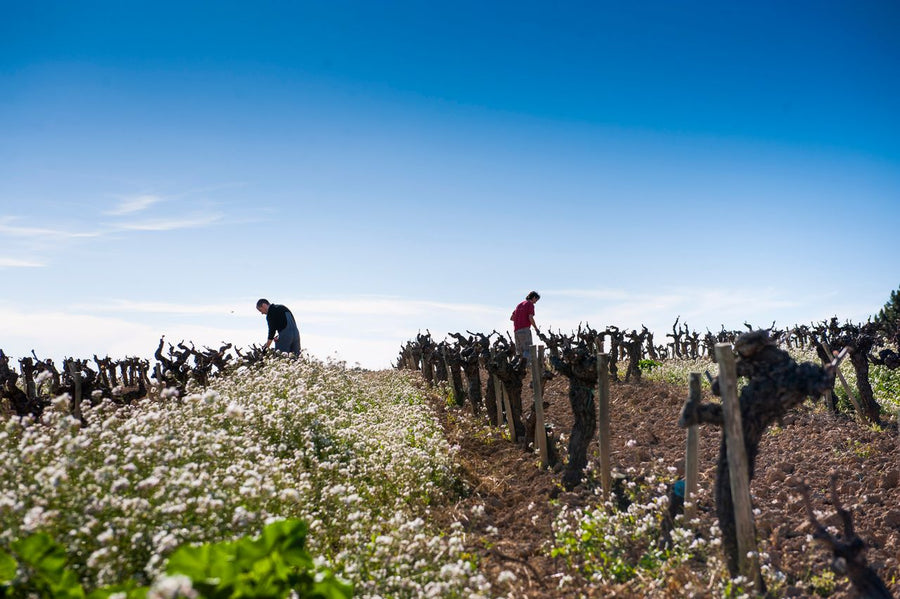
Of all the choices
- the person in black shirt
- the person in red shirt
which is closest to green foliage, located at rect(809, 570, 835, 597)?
the person in red shirt

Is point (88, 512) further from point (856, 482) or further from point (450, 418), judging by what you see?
point (450, 418)

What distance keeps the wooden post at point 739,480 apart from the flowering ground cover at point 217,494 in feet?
6.98

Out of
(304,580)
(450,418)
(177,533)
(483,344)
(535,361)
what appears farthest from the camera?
(483,344)

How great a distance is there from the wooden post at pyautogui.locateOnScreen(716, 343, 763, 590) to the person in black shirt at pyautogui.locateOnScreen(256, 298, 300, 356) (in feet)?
42.0

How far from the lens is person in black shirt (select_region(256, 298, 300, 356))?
16.3 m

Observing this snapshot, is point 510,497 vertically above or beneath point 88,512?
beneath

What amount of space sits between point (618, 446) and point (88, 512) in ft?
28.0

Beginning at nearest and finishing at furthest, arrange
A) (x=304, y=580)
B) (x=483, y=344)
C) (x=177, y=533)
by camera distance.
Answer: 1. (x=304, y=580)
2. (x=177, y=533)
3. (x=483, y=344)

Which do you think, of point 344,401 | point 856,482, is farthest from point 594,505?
point 344,401

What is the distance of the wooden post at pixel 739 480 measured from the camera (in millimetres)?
5176

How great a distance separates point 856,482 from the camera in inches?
329

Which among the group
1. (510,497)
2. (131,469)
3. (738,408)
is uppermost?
(738,408)

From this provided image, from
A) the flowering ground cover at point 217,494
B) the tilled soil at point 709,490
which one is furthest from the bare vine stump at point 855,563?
the flowering ground cover at point 217,494

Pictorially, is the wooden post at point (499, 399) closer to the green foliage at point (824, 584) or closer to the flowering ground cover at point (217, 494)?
the flowering ground cover at point (217, 494)
